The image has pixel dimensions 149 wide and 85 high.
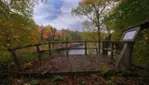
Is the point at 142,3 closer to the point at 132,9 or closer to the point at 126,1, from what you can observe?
the point at 132,9

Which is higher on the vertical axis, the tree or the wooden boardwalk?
the tree

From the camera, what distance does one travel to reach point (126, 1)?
7.71 meters

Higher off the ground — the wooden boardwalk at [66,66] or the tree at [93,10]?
the tree at [93,10]

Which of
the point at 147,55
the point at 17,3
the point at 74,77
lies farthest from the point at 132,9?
the point at 17,3

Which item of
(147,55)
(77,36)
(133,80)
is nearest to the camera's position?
(133,80)

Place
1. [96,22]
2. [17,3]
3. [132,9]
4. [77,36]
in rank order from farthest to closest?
[77,36] < [96,22] < [132,9] < [17,3]

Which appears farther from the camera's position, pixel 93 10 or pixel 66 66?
pixel 93 10

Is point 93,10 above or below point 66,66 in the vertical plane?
above

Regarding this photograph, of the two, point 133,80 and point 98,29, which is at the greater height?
point 98,29

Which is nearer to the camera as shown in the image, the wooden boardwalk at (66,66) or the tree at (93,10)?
the wooden boardwalk at (66,66)

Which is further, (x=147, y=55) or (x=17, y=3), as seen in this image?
(x=17, y=3)

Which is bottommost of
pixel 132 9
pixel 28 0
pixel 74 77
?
pixel 74 77

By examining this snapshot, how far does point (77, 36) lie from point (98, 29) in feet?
196

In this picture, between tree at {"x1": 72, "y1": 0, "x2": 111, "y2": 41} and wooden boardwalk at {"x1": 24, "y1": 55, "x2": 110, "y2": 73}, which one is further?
tree at {"x1": 72, "y1": 0, "x2": 111, "y2": 41}
